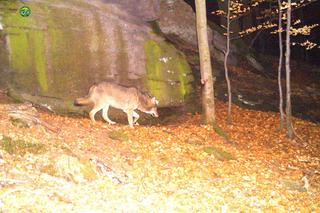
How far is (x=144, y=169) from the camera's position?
10.8 m

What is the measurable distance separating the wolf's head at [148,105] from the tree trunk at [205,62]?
2137 mm

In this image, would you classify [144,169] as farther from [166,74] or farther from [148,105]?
[166,74]

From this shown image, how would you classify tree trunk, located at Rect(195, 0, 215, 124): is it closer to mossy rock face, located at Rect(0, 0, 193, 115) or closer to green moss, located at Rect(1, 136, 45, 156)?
mossy rock face, located at Rect(0, 0, 193, 115)

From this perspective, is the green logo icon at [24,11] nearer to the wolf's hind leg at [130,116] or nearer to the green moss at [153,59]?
the green moss at [153,59]

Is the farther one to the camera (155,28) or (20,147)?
(155,28)

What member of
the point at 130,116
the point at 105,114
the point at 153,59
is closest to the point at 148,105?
the point at 130,116

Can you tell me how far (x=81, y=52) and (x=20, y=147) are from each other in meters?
7.99

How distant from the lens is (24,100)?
15.1 meters

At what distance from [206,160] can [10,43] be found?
365 inches

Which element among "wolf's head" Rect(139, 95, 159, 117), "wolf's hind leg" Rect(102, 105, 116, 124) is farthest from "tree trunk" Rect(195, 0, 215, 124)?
"wolf's hind leg" Rect(102, 105, 116, 124)

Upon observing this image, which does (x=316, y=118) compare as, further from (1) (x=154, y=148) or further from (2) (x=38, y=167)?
(2) (x=38, y=167)

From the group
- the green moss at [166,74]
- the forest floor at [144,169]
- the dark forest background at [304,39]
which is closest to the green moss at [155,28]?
the green moss at [166,74]

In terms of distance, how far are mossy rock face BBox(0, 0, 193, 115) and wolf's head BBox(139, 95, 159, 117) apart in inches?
71.1

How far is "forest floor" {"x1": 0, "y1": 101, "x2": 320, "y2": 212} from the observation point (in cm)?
827
